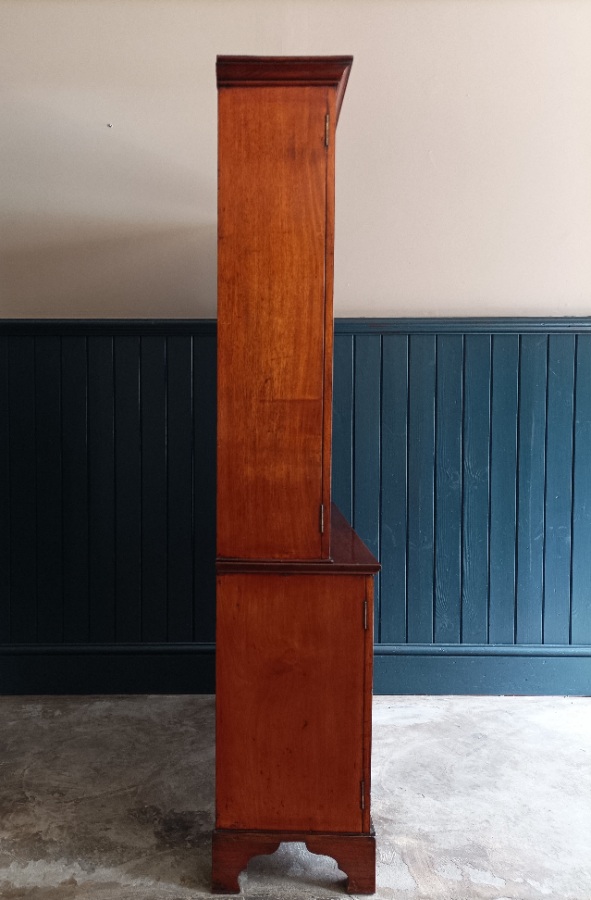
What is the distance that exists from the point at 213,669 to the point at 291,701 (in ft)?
4.47

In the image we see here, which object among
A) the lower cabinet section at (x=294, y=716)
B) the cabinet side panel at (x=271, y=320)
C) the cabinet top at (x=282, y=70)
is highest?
the cabinet top at (x=282, y=70)

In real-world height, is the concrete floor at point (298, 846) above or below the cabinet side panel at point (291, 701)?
below

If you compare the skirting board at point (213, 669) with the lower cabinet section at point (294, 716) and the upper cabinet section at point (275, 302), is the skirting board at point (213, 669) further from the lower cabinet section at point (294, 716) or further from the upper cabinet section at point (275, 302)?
the upper cabinet section at point (275, 302)

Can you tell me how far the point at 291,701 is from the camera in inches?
71.4

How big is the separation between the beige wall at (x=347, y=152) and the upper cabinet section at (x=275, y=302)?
1.36 meters

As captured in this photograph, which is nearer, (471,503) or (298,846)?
(298,846)

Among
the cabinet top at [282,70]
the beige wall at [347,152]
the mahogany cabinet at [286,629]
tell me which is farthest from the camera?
the beige wall at [347,152]

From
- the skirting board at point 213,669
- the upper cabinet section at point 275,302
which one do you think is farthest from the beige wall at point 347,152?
the skirting board at point 213,669

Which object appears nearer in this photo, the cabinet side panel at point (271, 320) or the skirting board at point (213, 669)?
the cabinet side panel at point (271, 320)

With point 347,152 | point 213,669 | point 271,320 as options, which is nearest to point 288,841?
point 213,669

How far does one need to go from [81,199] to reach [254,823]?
8.95ft

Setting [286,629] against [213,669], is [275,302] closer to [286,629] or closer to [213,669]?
[286,629]

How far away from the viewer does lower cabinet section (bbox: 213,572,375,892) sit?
5.94 feet

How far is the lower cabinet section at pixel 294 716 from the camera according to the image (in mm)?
1810
